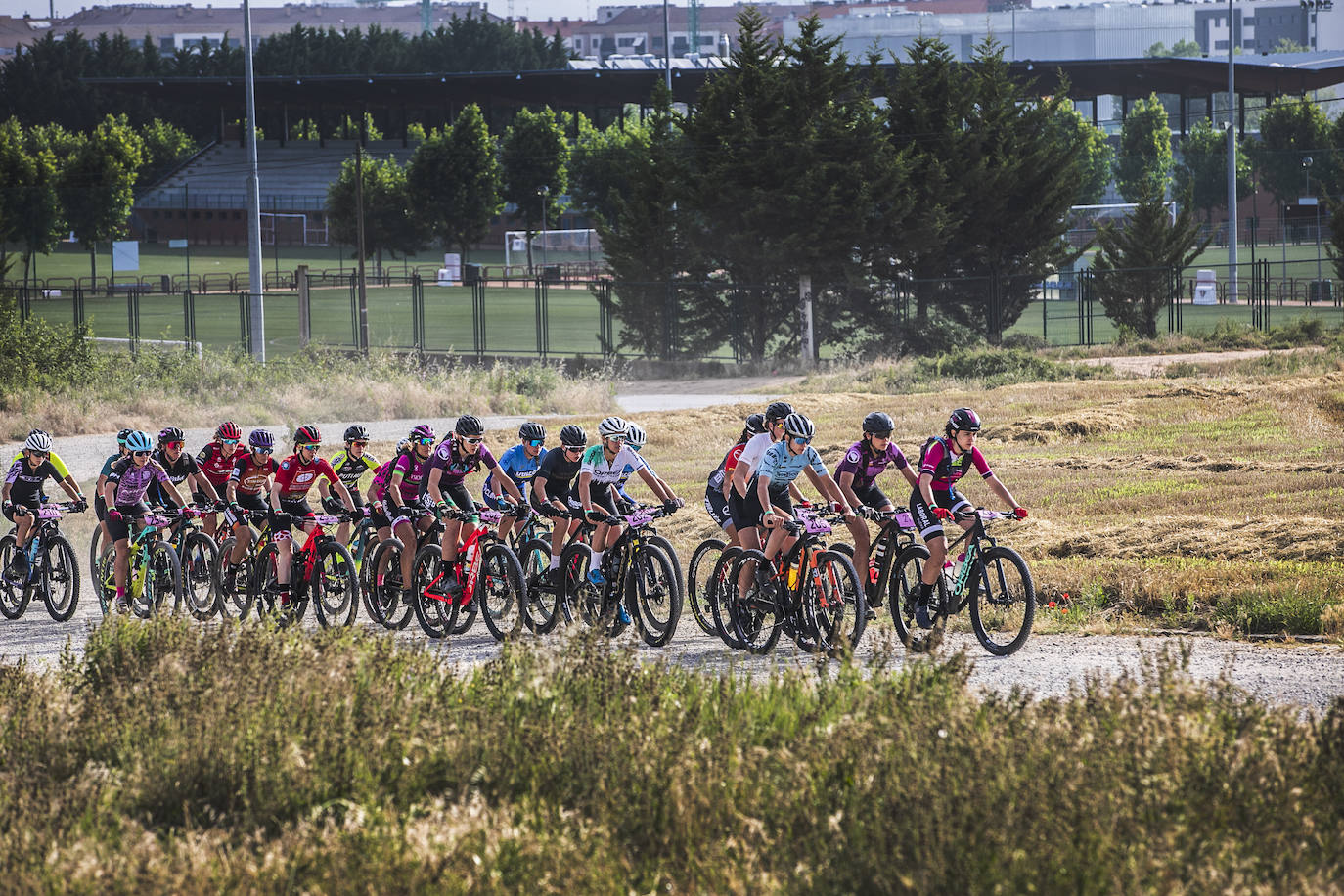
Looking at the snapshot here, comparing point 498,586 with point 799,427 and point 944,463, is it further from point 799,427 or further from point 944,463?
point 944,463

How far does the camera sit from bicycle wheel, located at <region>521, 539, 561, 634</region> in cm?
1197

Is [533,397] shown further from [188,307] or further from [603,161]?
[603,161]

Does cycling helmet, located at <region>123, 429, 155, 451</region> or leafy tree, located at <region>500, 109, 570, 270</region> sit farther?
leafy tree, located at <region>500, 109, 570, 270</region>

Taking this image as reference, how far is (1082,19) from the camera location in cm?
12288

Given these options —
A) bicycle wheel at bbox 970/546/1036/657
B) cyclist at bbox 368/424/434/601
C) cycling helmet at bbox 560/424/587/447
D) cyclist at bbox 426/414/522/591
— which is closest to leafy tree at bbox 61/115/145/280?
cyclist at bbox 368/424/434/601

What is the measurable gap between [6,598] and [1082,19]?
121m

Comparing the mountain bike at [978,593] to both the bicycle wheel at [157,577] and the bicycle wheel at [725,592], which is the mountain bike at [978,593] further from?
the bicycle wheel at [157,577]

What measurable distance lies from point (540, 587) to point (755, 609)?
2.00 m

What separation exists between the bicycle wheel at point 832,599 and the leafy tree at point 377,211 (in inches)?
2269

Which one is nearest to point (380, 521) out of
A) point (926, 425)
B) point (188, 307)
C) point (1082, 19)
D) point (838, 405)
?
point (926, 425)

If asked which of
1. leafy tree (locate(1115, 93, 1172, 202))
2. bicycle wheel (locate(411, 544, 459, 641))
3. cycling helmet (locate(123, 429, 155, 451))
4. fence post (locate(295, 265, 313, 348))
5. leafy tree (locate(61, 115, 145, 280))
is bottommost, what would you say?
bicycle wheel (locate(411, 544, 459, 641))

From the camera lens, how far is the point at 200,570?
13992 millimetres

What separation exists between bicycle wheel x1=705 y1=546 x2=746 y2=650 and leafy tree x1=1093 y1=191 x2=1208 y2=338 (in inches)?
1330

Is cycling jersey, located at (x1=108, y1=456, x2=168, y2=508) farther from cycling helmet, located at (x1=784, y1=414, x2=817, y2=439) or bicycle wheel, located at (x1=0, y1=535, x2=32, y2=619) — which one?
cycling helmet, located at (x1=784, y1=414, x2=817, y2=439)
